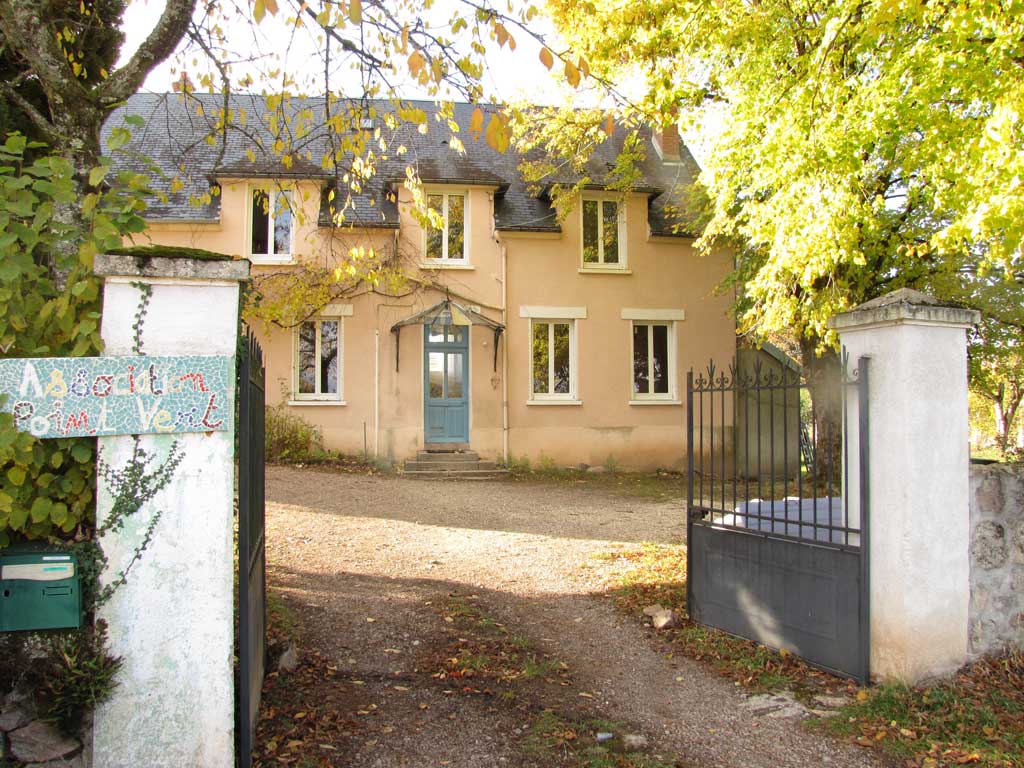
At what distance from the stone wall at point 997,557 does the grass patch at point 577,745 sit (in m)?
2.36

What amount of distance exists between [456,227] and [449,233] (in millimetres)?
228

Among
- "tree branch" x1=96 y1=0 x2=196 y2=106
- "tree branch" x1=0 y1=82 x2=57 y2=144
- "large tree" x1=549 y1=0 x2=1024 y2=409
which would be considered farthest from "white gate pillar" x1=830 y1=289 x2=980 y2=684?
"tree branch" x1=0 y1=82 x2=57 y2=144

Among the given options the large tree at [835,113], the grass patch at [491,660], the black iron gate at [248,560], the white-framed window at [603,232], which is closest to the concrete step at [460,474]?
the white-framed window at [603,232]

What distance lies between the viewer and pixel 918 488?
4324 mm

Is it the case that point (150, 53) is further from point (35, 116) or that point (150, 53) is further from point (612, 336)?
point (612, 336)

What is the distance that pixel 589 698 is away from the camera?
441 cm

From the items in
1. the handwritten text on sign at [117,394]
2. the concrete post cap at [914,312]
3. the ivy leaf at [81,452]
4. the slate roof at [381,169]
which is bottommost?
the ivy leaf at [81,452]

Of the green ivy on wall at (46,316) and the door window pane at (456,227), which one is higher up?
the door window pane at (456,227)

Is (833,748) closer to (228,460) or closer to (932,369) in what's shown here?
(932,369)

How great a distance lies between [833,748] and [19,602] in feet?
12.7

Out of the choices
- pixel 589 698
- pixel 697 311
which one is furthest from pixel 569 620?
pixel 697 311

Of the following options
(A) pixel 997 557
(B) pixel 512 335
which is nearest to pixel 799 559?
(A) pixel 997 557

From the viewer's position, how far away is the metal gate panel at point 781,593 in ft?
15.0

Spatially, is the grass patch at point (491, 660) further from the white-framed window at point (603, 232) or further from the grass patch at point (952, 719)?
the white-framed window at point (603, 232)
